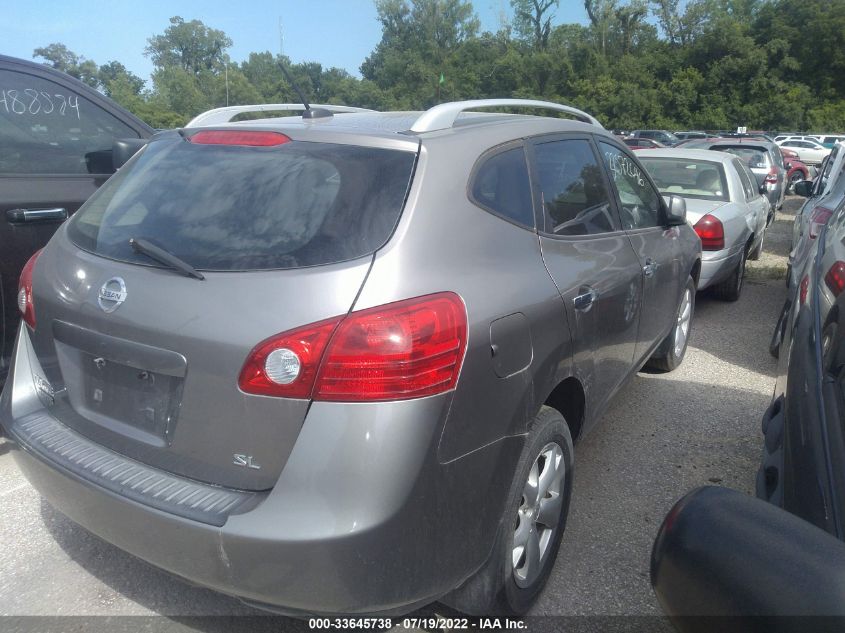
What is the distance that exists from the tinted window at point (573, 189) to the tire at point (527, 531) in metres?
0.80

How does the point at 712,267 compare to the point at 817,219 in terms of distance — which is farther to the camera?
the point at 712,267

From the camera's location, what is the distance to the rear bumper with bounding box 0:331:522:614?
Answer: 1.77m

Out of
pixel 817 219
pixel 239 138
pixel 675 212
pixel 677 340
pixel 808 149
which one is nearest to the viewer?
pixel 239 138

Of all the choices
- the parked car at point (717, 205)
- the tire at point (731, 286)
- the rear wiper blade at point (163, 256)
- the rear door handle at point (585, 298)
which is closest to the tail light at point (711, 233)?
the parked car at point (717, 205)

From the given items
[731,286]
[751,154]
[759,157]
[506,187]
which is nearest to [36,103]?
[506,187]

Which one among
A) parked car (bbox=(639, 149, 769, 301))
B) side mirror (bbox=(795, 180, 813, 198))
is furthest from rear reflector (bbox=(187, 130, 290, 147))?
side mirror (bbox=(795, 180, 813, 198))

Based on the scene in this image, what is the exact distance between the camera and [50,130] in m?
3.92

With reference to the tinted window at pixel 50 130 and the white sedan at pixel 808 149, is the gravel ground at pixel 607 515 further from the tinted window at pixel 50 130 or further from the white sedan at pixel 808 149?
the white sedan at pixel 808 149

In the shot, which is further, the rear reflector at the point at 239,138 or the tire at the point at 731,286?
the tire at the point at 731,286

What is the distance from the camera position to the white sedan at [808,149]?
3297 centimetres

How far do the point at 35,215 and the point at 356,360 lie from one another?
2576 mm

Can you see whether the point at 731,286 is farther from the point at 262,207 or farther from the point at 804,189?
the point at 262,207

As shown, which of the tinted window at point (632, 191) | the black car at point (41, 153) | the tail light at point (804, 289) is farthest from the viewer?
the tinted window at point (632, 191)

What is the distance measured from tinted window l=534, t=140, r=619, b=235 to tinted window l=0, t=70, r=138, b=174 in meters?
2.71
